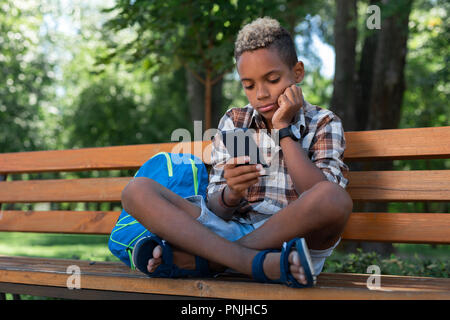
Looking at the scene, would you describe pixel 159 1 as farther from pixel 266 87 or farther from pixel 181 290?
pixel 181 290

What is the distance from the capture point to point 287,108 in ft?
8.24

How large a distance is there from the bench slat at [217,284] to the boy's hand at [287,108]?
2.48 ft

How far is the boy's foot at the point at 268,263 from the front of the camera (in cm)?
190

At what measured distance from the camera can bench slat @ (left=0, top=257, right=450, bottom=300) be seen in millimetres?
1870

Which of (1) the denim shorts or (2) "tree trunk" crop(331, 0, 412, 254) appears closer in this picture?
(1) the denim shorts

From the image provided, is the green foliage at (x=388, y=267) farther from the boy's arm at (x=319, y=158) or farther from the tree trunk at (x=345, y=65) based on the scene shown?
the tree trunk at (x=345, y=65)

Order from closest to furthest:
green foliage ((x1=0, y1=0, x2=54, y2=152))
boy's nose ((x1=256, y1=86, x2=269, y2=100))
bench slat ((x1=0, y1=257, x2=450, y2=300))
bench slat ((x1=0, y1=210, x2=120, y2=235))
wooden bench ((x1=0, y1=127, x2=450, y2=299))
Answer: bench slat ((x1=0, y1=257, x2=450, y2=300)) < wooden bench ((x1=0, y1=127, x2=450, y2=299)) < boy's nose ((x1=256, y1=86, x2=269, y2=100)) < bench slat ((x1=0, y1=210, x2=120, y2=235)) < green foliage ((x1=0, y1=0, x2=54, y2=152))

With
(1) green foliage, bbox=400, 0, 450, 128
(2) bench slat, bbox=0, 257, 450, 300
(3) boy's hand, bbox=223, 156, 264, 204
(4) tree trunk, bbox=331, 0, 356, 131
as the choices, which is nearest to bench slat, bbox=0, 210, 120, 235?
(2) bench slat, bbox=0, 257, 450, 300

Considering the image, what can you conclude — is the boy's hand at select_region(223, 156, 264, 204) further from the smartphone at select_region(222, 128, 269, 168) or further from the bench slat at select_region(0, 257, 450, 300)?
the bench slat at select_region(0, 257, 450, 300)

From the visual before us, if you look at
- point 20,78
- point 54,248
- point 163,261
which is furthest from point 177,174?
point 20,78

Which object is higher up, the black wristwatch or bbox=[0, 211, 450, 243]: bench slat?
the black wristwatch

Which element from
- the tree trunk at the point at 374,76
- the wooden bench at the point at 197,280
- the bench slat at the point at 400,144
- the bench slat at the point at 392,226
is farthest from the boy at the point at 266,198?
the tree trunk at the point at 374,76

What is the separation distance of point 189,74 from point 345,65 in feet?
7.69

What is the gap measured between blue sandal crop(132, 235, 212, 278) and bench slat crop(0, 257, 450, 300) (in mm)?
49
